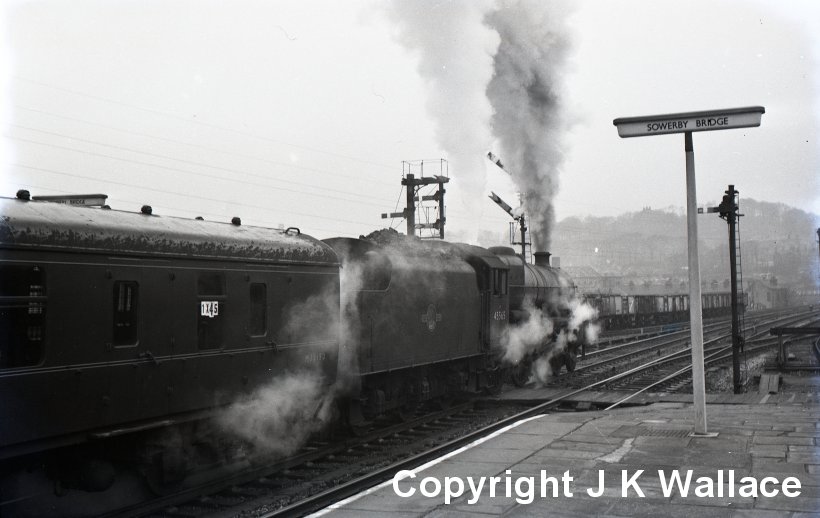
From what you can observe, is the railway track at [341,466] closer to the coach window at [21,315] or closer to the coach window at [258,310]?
the coach window at [258,310]

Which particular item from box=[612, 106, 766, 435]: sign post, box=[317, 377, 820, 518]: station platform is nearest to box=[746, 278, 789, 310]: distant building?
box=[317, 377, 820, 518]: station platform

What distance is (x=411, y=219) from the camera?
30.7m

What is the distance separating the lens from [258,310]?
30.0ft

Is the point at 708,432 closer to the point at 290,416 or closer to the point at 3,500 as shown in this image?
the point at 290,416

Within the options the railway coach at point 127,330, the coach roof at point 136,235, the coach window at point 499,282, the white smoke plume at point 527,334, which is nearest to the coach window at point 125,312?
the railway coach at point 127,330

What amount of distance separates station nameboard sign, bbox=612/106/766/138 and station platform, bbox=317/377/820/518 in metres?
4.02

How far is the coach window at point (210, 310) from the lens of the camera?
8.16 meters

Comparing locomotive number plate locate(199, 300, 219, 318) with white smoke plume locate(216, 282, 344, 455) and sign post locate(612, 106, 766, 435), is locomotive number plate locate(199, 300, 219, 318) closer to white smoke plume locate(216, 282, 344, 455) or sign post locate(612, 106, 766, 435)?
white smoke plume locate(216, 282, 344, 455)

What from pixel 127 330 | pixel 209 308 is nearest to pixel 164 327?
pixel 127 330

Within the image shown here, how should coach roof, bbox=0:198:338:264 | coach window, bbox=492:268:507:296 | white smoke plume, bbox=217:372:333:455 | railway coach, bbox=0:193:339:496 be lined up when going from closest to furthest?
railway coach, bbox=0:193:339:496, coach roof, bbox=0:198:338:264, white smoke plume, bbox=217:372:333:455, coach window, bbox=492:268:507:296

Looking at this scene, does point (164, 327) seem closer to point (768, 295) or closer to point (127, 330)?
point (127, 330)

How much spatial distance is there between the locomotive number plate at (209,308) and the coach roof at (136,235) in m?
0.52

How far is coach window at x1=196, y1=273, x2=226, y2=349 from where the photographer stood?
26.8 ft

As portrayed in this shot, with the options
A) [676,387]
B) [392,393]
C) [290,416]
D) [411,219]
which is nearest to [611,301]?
[411,219]
